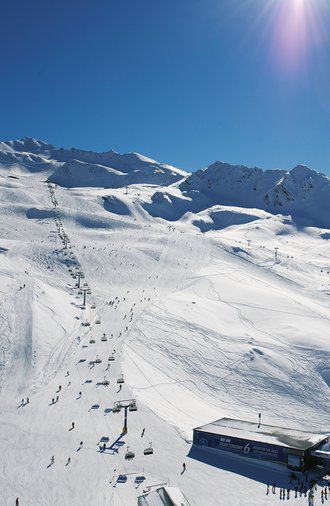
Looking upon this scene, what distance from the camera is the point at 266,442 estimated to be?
111ft

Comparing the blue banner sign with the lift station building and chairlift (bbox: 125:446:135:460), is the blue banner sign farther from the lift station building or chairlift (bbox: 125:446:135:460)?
chairlift (bbox: 125:446:135:460)

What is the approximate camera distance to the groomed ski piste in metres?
29.9

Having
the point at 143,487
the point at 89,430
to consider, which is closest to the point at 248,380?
the point at 89,430

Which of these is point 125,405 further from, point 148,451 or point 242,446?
point 242,446

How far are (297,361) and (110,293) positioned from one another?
36716mm

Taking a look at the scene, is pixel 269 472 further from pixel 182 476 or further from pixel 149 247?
pixel 149 247

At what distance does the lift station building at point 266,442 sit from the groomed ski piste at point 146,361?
870 mm

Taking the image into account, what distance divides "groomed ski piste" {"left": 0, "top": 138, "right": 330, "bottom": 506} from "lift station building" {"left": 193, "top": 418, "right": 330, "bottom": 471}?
87 cm

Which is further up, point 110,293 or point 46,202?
point 46,202

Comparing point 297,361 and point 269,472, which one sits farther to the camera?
point 297,361

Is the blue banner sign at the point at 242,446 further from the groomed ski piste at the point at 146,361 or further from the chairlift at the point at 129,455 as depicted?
the chairlift at the point at 129,455

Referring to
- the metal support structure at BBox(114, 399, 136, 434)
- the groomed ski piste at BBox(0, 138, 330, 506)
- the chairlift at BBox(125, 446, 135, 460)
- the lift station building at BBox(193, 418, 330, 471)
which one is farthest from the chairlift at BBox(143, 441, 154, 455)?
the lift station building at BBox(193, 418, 330, 471)

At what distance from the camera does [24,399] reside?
42031 mm

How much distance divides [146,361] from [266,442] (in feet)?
72.4
